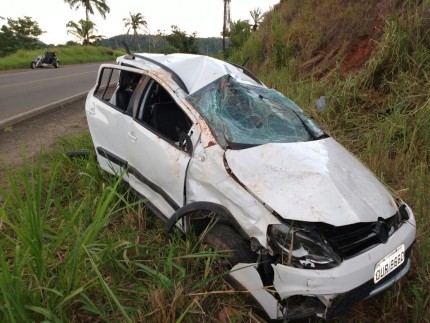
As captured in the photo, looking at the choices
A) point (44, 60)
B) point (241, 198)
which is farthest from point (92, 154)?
point (44, 60)

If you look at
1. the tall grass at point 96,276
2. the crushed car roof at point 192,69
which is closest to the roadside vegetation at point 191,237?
the tall grass at point 96,276

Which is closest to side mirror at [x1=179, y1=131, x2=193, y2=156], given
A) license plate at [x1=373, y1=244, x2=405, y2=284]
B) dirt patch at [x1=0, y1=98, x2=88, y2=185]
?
license plate at [x1=373, y1=244, x2=405, y2=284]

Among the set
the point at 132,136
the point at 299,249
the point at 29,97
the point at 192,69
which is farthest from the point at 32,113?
the point at 299,249

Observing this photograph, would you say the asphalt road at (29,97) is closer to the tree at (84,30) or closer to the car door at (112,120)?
the car door at (112,120)

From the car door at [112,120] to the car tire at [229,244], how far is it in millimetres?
1196

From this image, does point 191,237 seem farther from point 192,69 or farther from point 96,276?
point 192,69

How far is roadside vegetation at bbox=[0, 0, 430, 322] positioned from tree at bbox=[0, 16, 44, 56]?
3916 centimetres

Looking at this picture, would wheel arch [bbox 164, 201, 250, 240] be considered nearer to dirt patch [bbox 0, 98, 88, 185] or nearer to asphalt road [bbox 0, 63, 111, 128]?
dirt patch [bbox 0, 98, 88, 185]

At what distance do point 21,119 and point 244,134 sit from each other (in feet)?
18.5

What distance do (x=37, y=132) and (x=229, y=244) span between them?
16.6 feet

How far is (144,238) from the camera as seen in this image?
2738 millimetres

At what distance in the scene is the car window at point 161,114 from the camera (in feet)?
10.2

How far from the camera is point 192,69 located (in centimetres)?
306

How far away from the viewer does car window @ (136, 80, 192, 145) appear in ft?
10.2
